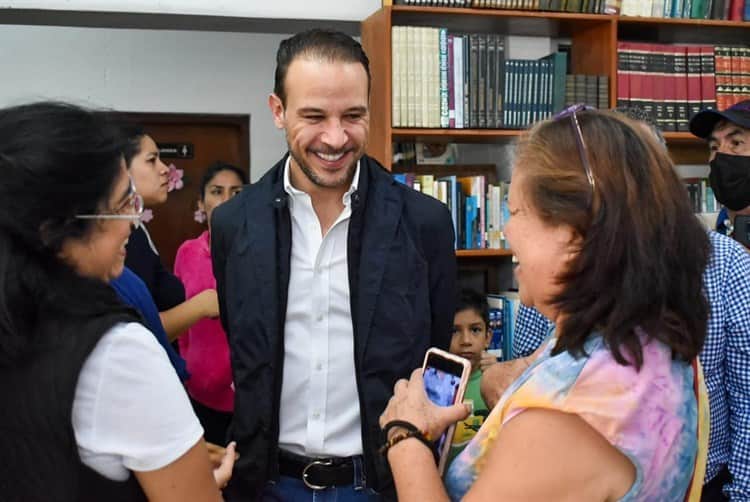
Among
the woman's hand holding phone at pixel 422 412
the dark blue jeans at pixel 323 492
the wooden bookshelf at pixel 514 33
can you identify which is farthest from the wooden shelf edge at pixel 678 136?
the woman's hand holding phone at pixel 422 412

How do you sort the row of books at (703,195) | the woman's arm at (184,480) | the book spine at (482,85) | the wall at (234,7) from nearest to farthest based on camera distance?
the woman's arm at (184,480) < the wall at (234,7) < the book spine at (482,85) < the row of books at (703,195)

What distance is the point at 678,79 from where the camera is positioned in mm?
3836

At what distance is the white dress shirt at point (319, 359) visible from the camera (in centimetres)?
182

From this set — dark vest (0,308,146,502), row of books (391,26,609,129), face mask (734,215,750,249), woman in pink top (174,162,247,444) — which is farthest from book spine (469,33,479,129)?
dark vest (0,308,146,502)


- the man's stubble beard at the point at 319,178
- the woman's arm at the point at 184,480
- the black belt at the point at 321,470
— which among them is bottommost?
the black belt at the point at 321,470

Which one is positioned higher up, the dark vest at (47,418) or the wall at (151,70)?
the wall at (151,70)

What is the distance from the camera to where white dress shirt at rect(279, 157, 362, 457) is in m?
1.82

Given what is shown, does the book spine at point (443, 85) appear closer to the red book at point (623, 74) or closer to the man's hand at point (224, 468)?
the red book at point (623, 74)

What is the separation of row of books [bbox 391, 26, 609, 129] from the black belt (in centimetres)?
196

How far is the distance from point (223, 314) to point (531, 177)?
1137 millimetres

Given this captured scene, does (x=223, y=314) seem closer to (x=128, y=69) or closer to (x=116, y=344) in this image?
(x=116, y=344)

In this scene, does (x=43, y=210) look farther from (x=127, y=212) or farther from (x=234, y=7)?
(x=234, y=7)

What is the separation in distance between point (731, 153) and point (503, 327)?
144 cm

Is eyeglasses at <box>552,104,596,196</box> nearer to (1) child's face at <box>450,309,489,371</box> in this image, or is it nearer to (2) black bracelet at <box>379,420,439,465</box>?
(2) black bracelet at <box>379,420,439,465</box>
